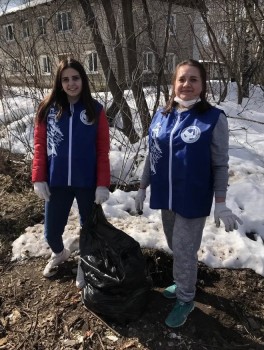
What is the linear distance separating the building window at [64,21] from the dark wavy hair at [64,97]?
331 cm

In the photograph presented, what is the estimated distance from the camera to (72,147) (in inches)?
95.0

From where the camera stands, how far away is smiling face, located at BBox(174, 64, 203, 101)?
2.08 m

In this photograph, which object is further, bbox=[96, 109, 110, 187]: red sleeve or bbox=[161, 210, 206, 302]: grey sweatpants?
bbox=[96, 109, 110, 187]: red sleeve

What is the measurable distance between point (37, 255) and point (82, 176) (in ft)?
4.01

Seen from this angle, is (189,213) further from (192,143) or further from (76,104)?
(76,104)

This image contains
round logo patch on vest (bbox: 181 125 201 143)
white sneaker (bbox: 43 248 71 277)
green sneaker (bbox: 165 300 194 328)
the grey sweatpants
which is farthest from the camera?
white sneaker (bbox: 43 248 71 277)

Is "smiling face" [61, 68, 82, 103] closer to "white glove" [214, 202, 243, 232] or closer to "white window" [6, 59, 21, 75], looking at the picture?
"white glove" [214, 202, 243, 232]

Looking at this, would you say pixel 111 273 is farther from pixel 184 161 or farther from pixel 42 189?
Result: pixel 184 161

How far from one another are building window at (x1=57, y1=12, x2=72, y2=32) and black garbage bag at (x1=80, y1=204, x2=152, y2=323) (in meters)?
3.98

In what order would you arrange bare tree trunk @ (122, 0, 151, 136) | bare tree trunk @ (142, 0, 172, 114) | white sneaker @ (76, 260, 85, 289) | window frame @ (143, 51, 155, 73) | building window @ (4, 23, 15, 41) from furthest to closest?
1. building window @ (4, 23, 15, 41)
2. window frame @ (143, 51, 155, 73)
3. bare tree trunk @ (142, 0, 172, 114)
4. bare tree trunk @ (122, 0, 151, 136)
5. white sneaker @ (76, 260, 85, 289)

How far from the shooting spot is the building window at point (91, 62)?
17.9 ft

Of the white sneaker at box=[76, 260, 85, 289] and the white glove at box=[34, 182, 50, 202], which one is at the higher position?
the white glove at box=[34, 182, 50, 202]

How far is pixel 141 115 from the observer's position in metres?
4.98

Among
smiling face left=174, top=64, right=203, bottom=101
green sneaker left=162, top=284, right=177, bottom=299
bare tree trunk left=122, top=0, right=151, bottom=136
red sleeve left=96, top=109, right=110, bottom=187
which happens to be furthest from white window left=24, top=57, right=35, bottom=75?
green sneaker left=162, top=284, right=177, bottom=299
